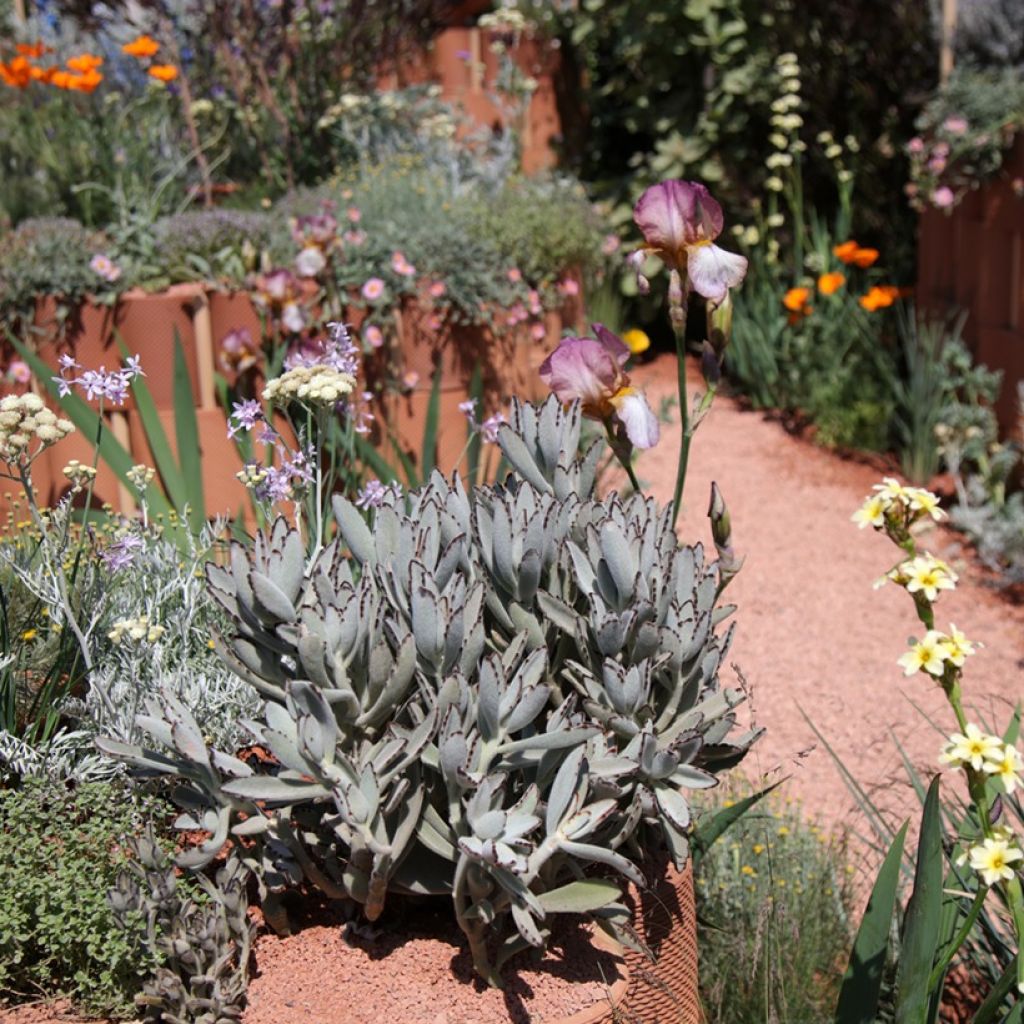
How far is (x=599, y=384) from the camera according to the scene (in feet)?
6.34

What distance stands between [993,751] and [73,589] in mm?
1441

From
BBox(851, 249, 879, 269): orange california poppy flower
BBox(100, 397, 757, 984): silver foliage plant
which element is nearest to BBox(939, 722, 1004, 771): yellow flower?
BBox(100, 397, 757, 984): silver foliage plant

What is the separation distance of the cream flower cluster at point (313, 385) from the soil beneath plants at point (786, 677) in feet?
2.50

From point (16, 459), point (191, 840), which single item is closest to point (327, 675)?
point (191, 840)

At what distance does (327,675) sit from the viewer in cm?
158

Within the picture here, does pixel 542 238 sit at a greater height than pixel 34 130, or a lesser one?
lesser

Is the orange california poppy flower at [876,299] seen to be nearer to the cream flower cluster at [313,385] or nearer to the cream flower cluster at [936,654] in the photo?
the cream flower cluster at [313,385]

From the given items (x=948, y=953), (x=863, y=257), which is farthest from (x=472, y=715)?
(x=863, y=257)

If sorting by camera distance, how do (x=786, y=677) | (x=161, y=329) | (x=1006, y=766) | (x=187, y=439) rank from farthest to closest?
(x=161, y=329) < (x=786, y=677) < (x=187, y=439) < (x=1006, y=766)

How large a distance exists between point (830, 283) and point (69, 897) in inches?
167

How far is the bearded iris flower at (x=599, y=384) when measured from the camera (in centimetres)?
192

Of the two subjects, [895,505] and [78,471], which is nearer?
[895,505]

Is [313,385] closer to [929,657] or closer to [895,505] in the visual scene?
[895,505]

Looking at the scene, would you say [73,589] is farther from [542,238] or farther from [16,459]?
[542,238]
